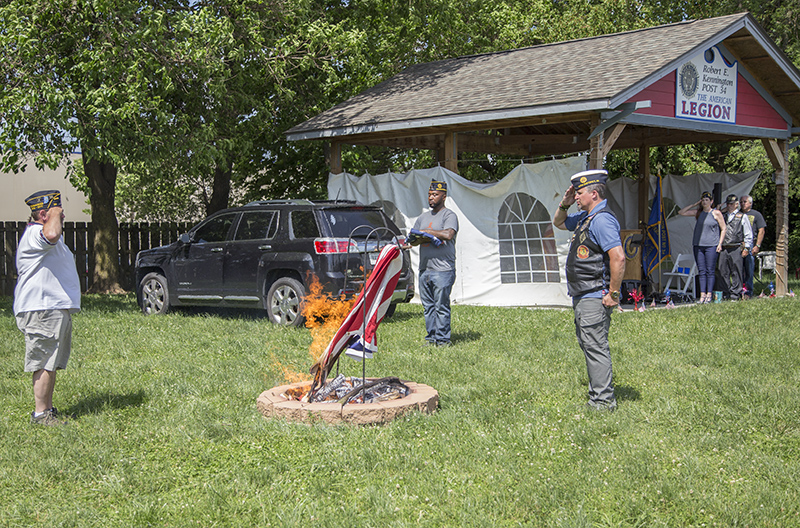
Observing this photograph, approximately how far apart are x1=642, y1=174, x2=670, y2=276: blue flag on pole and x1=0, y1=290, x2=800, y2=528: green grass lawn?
A: 6354 millimetres

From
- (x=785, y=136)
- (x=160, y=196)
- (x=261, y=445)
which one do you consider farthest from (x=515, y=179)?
(x=160, y=196)

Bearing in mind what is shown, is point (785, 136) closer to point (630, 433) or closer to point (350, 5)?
point (350, 5)

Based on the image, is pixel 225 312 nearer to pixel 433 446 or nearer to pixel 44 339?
pixel 44 339

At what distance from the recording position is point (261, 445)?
5336 millimetres

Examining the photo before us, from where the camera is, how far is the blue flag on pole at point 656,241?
1506 centimetres

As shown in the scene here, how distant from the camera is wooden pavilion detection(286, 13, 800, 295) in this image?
12383 mm

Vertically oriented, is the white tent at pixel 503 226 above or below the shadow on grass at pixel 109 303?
above

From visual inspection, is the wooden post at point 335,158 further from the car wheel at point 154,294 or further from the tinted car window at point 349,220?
the tinted car window at point 349,220

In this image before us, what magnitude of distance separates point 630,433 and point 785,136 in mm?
12268

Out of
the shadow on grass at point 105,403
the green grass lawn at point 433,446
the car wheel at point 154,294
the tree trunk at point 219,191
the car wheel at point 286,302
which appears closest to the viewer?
the green grass lawn at point 433,446

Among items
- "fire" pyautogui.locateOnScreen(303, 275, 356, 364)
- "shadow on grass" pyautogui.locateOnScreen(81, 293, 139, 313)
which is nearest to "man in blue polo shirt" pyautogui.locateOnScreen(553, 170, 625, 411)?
"fire" pyautogui.locateOnScreen(303, 275, 356, 364)

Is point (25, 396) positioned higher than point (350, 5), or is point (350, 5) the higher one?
point (350, 5)

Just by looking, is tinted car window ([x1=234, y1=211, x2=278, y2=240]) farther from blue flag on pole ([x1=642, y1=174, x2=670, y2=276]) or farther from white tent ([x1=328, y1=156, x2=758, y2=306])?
blue flag on pole ([x1=642, y1=174, x2=670, y2=276])

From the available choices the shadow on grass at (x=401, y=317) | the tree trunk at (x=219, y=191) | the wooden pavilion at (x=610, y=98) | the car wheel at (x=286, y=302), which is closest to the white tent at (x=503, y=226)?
the wooden pavilion at (x=610, y=98)
